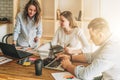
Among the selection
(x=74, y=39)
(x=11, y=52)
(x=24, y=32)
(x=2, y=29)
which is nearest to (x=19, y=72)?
(x=11, y=52)

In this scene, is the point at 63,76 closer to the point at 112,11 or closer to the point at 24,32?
the point at 24,32

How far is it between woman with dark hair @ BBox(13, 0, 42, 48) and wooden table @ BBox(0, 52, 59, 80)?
1.23 metres

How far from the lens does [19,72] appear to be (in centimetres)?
196

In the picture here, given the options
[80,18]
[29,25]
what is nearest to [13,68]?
[29,25]

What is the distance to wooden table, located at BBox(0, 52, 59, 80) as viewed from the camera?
185 centimetres

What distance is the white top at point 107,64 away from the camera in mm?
1688

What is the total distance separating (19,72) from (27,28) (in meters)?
Result: 1.51

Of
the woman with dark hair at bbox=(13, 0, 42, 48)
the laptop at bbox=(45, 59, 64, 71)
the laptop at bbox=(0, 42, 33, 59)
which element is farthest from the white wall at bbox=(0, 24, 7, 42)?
the laptop at bbox=(45, 59, 64, 71)

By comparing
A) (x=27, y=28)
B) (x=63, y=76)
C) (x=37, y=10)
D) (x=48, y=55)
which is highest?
(x=37, y=10)

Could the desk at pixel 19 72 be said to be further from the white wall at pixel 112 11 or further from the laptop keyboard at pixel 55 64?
the white wall at pixel 112 11

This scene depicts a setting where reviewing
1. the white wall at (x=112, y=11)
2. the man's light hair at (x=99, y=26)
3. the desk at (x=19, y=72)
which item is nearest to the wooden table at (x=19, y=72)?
the desk at (x=19, y=72)

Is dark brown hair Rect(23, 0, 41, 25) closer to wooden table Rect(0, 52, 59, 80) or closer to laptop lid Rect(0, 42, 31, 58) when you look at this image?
laptop lid Rect(0, 42, 31, 58)

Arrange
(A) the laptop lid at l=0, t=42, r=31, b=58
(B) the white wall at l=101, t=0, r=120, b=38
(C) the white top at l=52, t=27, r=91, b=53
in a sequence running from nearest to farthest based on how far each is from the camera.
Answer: (A) the laptop lid at l=0, t=42, r=31, b=58
(C) the white top at l=52, t=27, r=91, b=53
(B) the white wall at l=101, t=0, r=120, b=38

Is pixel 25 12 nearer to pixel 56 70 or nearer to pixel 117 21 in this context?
pixel 56 70
